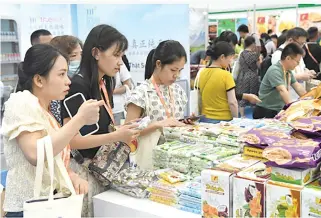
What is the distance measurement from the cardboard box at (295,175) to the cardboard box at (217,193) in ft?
0.51

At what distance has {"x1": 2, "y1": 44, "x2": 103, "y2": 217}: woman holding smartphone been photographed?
5.01ft

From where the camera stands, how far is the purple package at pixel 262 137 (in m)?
1.54

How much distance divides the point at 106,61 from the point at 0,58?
4866mm

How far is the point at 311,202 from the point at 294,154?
15cm

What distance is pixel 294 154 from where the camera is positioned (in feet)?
4.27

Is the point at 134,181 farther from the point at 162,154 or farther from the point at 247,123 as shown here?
the point at 247,123

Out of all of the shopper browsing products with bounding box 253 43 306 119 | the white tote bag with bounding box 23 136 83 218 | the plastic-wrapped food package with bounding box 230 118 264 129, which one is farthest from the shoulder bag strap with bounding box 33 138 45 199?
the shopper browsing products with bounding box 253 43 306 119

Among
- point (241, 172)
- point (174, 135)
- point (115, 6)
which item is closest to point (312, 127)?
point (241, 172)

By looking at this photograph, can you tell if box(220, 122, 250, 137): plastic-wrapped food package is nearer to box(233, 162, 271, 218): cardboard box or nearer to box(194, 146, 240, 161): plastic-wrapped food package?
box(194, 146, 240, 161): plastic-wrapped food package

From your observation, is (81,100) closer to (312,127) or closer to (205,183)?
(205,183)

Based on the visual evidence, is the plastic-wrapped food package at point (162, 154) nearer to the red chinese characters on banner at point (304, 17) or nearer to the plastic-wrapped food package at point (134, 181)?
the plastic-wrapped food package at point (134, 181)

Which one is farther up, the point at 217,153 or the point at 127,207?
the point at 217,153

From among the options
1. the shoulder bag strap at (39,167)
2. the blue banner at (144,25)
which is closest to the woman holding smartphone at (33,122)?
the shoulder bag strap at (39,167)

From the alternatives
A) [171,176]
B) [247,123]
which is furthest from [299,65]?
[171,176]
